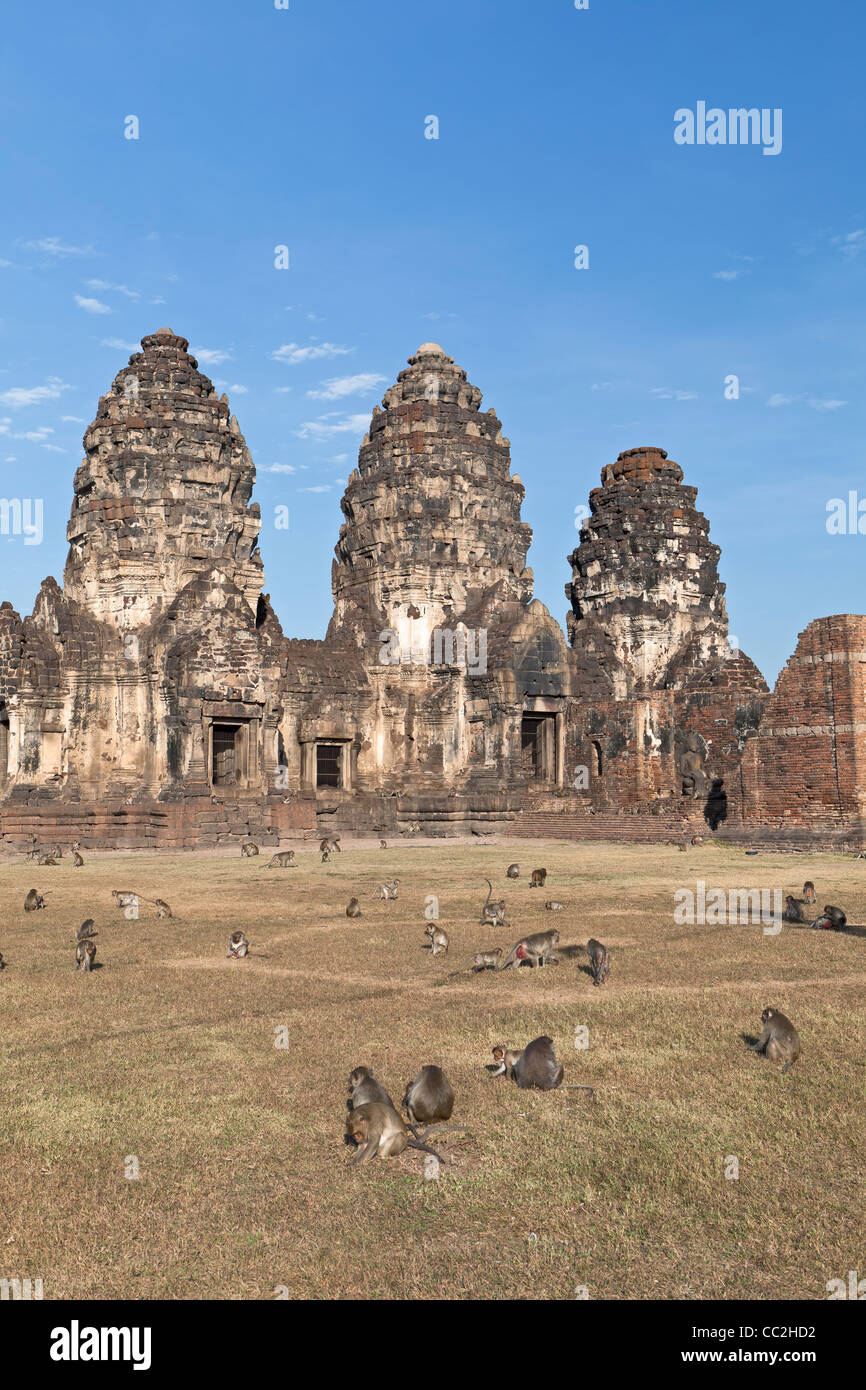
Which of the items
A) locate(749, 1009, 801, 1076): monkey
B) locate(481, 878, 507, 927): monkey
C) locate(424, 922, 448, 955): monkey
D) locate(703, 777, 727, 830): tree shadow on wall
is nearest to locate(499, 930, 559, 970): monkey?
locate(424, 922, 448, 955): monkey

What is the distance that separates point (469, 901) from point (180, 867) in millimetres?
9385

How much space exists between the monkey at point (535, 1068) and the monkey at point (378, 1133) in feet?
4.00

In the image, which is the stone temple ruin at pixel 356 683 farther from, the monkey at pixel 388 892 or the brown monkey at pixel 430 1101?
the brown monkey at pixel 430 1101

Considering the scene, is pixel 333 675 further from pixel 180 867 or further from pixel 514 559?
pixel 180 867

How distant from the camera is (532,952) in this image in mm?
11328

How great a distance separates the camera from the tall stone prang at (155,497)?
33844 millimetres

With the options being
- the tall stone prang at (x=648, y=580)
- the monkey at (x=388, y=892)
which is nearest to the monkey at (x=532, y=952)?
the monkey at (x=388, y=892)

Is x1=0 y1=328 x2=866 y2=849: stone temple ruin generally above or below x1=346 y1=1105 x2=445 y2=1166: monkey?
above

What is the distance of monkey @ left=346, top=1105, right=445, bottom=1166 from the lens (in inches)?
235

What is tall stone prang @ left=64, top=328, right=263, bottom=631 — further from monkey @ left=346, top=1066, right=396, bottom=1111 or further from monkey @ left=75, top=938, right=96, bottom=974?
monkey @ left=346, top=1066, right=396, bottom=1111

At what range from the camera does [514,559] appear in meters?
39.2

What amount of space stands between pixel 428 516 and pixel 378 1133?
32.5 meters

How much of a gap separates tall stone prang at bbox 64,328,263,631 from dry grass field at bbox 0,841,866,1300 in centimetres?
2224
